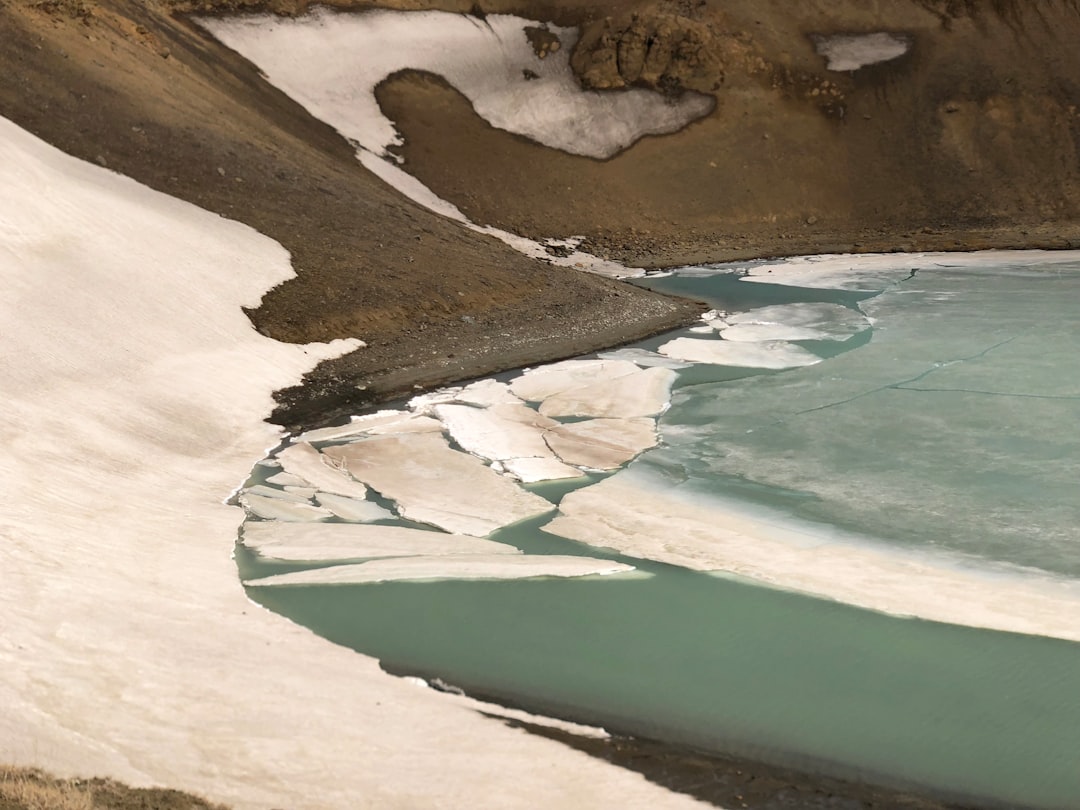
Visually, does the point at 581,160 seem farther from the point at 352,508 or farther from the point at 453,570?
the point at 453,570

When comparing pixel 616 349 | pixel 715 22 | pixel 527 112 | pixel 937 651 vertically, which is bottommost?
pixel 937 651

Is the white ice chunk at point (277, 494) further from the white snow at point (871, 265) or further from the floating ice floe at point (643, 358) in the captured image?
the white snow at point (871, 265)

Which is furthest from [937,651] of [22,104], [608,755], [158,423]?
[22,104]

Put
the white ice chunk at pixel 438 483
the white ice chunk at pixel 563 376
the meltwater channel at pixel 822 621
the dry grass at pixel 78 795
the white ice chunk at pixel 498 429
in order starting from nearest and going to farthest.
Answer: the dry grass at pixel 78 795, the meltwater channel at pixel 822 621, the white ice chunk at pixel 438 483, the white ice chunk at pixel 498 429, the white ice chunk at pixel 563 376

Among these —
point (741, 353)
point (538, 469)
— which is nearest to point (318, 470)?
point (538, 469)

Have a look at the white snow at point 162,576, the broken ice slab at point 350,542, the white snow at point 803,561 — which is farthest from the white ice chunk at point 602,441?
the white snow at point 162,576

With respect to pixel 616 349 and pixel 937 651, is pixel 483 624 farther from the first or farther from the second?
pixel 616 349

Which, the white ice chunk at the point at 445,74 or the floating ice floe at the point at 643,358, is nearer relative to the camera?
the floating ice floe at the point at 643,358
